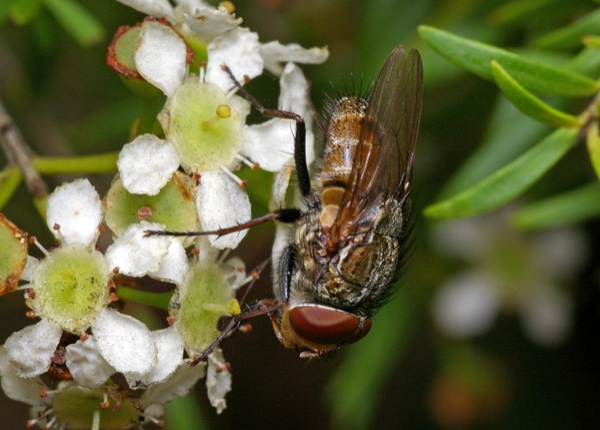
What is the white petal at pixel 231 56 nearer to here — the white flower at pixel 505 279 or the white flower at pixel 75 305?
the white flower at pixel 75 305

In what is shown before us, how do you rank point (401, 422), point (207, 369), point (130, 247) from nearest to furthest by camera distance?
point (130, 247), point (207, 369), point (401, 422)

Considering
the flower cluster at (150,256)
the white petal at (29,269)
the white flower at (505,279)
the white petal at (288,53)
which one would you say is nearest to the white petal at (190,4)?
the flower cluster at (150,256)

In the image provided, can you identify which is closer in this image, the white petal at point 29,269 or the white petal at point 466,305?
the white petal at point 29,269

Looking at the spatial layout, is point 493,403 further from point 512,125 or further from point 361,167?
point 361,167

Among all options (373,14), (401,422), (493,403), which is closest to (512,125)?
(373,14)

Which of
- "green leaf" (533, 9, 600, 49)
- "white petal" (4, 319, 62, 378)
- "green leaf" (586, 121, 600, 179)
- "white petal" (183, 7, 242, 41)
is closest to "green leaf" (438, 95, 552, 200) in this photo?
"green leaf" (533, 9, 600, 49)

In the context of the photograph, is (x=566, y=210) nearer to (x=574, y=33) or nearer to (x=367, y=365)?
(x=574, y=33)
